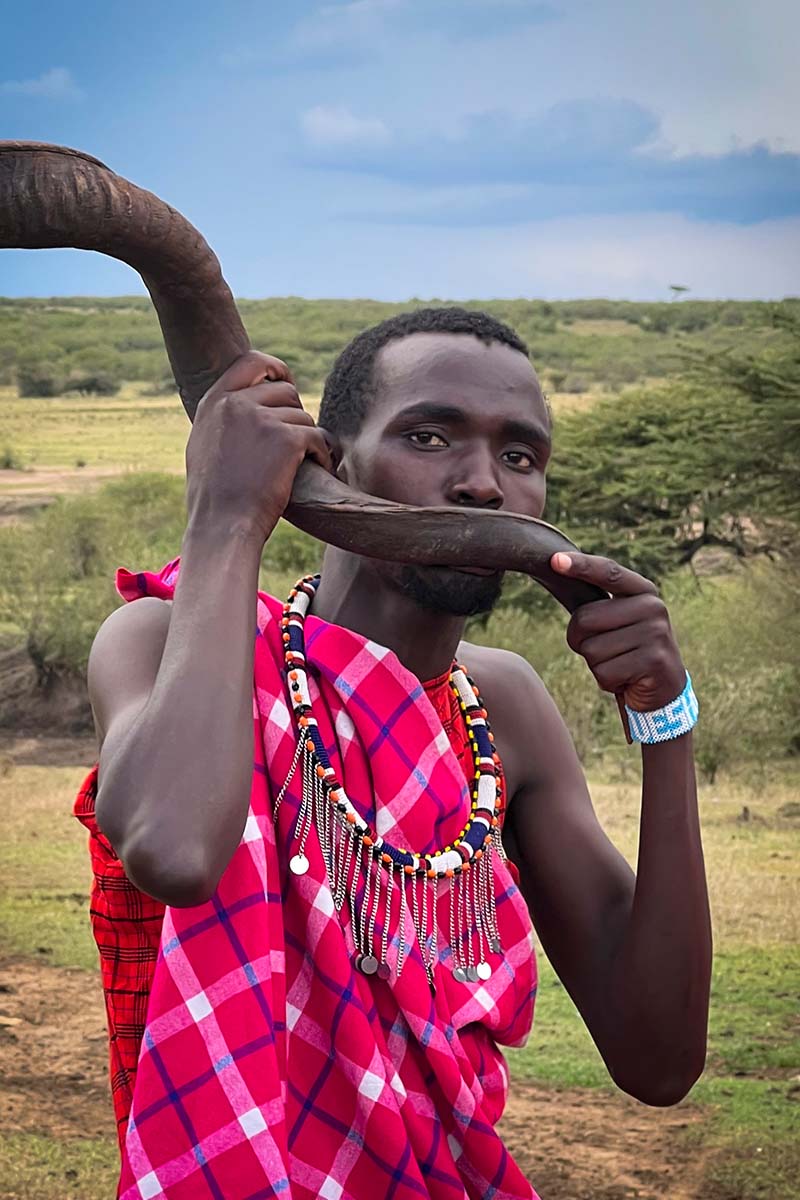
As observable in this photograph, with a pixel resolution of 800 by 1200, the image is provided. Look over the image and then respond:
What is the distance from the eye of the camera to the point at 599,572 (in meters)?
1.79

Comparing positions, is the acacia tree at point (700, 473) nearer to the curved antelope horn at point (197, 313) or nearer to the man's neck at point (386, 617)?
the man's neck at point (386, 617)

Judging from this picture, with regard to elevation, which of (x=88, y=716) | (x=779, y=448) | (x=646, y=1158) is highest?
(x=779, y=448)

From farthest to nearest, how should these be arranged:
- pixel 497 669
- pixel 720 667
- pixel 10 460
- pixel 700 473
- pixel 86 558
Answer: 1. pixel 10 460
2. pixel 700 473
3. pixel 86 558
4. pixel 720 667
5. pixel 497 669

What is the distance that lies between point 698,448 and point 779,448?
1200mm

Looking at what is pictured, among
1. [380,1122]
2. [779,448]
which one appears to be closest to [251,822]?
[380,1122]

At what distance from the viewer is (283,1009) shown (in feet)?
5.86

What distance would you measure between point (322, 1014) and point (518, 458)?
730 mm

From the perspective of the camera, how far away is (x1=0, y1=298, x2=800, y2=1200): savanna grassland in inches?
165

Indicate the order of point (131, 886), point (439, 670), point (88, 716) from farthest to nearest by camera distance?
point (88, 716) → point (439, 670) → point (131, 886)

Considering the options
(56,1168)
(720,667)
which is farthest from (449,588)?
(720,667)

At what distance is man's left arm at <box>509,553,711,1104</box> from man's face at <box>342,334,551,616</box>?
156mm

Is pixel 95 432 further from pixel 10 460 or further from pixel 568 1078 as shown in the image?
pixel 568 1078

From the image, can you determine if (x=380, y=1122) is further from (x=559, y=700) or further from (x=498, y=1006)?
(x=559, y=700)

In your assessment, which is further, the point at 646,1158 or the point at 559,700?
the point at 559,700
